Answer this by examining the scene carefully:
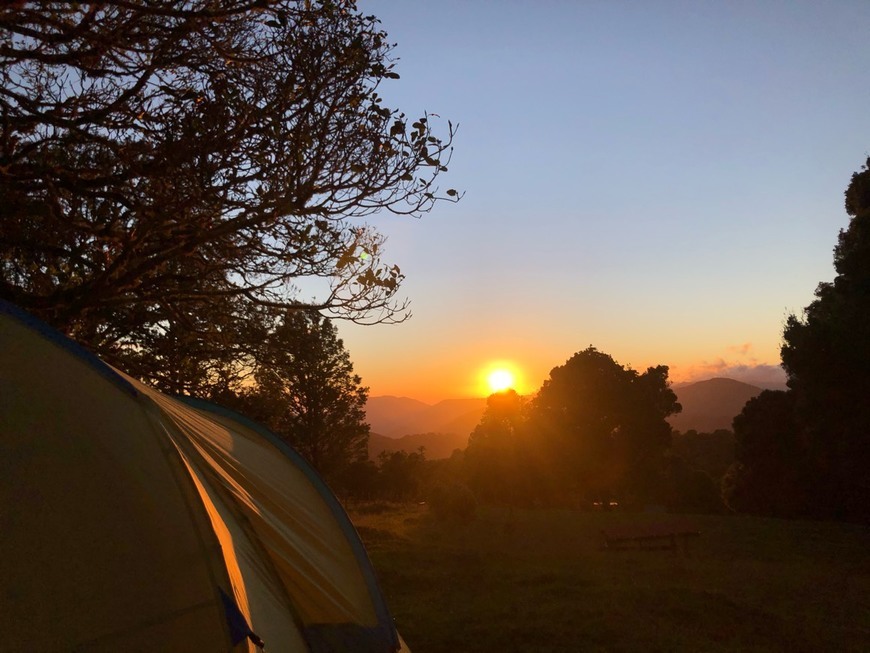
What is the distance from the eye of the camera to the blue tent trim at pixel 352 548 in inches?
205

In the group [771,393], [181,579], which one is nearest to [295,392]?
[771,393]

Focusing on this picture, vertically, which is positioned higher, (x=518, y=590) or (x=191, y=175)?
(x=191, y=175)

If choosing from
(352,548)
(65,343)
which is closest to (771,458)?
(352,548)

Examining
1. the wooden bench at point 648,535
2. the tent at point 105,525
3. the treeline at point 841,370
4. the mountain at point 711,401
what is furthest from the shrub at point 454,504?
the mountain at point 711,401

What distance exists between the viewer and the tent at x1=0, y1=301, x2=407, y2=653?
3.14 meters

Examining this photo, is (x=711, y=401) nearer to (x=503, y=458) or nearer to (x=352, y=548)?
(x=503, y=458)

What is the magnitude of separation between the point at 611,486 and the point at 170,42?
103ft

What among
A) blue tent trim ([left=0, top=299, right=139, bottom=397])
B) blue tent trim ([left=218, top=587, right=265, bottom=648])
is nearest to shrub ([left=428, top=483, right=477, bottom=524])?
blue tent trim ([left=218, top=587, right=265, bottom=648])

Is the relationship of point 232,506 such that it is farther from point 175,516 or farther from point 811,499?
point 811,499

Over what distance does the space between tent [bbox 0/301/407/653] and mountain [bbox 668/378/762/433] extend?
4738 inches

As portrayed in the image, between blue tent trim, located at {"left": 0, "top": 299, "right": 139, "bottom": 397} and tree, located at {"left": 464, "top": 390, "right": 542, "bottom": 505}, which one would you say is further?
tree, located at {"left": 464, "top": 390, "right": 542, "bottom": 505}

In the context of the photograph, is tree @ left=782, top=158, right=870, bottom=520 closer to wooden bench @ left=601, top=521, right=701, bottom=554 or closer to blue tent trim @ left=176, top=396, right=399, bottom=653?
wooden bench @ left=601, top=521, right=701, bottom=554

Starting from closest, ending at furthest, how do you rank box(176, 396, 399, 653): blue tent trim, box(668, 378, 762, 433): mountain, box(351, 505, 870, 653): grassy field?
1. box(176, 396, 399, 653): blue tent trim
2. box(351, 505, 870, 653): grassy field
3. box(668, 378, 762, 433): mountain

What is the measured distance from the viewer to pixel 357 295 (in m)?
8.97
